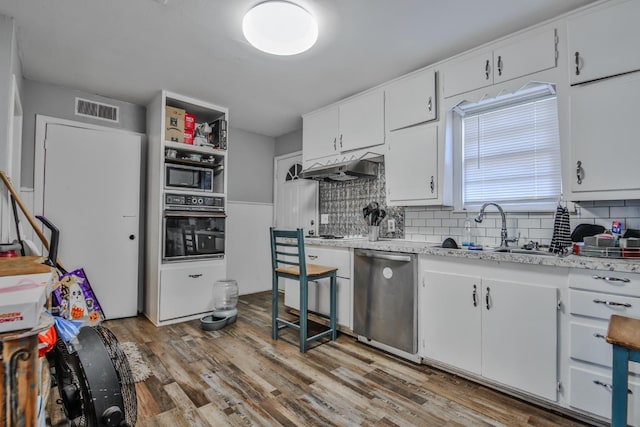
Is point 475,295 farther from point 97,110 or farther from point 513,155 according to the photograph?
point 97,110

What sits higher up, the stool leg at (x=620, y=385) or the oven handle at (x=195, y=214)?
the oven handle at (x=195, y=214)

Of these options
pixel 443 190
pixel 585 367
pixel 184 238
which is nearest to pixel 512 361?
pixel 585 367

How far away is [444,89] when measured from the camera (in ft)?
8.38

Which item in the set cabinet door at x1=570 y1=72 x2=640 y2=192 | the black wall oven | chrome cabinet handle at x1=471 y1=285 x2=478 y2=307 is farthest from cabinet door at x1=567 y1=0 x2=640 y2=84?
the black wall oven

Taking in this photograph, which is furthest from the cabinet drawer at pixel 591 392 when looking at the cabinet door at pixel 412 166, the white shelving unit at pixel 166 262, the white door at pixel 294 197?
the white shelving unit at pixel 166 262

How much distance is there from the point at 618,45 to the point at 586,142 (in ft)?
1.85

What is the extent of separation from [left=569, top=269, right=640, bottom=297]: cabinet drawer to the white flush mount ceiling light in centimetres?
217

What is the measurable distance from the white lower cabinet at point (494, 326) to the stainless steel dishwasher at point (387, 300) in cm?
9

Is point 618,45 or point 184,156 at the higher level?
point 618,45

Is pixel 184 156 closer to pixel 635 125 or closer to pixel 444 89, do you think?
pixel 444 89

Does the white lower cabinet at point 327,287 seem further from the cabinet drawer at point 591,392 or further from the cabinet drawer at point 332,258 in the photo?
the cabinet drawer at point 591,392

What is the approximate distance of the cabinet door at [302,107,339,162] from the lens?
349 centimetres

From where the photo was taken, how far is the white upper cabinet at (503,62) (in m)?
2.06

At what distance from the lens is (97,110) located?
338 cm
